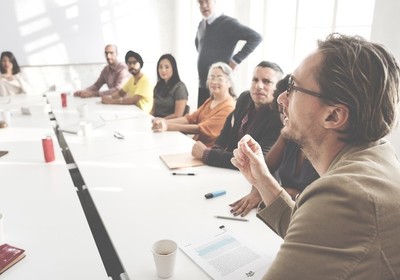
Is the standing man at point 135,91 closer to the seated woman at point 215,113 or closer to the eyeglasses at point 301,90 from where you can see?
the seated woman at point 215,113

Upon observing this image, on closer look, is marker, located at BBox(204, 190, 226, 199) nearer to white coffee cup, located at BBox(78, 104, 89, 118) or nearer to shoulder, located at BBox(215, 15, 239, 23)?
white coffee cup, located at BBox(78, 104, 89, 118)

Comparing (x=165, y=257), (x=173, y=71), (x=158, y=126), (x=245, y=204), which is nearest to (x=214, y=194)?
(x=245, y=204)

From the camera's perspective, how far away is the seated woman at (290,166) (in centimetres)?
160

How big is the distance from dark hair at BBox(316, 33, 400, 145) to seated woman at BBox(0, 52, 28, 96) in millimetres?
4704

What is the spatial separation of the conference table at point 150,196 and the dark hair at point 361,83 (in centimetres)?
52

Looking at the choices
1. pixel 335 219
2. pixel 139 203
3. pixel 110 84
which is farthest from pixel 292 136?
pixel 110 84

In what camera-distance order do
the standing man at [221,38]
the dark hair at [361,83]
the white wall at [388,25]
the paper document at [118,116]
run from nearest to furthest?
the dark hair at [361,83] → the white wall at [388,25] → the paper document at [118,116] → the standing man at [221,38]

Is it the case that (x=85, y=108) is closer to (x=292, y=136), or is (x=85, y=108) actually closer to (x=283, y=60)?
(x=283, y=60)

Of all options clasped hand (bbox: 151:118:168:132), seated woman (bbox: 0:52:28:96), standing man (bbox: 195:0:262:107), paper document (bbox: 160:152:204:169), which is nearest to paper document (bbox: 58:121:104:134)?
clasped hand (bbox: 151:118:168:132)

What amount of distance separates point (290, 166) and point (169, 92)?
217 centimetres

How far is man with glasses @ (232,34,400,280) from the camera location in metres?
0.65

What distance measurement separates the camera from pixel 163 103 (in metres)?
3.67

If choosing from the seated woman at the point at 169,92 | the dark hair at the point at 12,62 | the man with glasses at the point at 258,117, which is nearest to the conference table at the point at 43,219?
the man with glasses at the point at 258,117

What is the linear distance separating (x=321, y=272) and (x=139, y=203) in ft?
3.11
